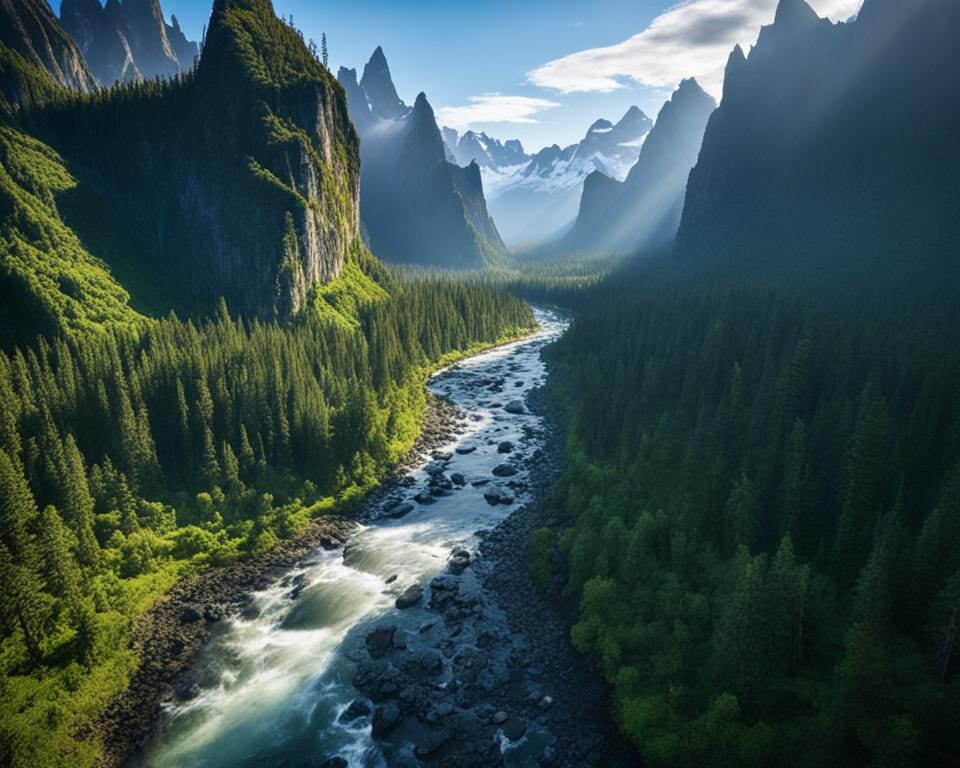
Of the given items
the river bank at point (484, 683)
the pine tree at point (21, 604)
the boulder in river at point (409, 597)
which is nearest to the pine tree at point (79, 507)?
the pine tree at point (21, 604)

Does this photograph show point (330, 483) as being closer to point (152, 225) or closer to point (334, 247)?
point (334, 247)

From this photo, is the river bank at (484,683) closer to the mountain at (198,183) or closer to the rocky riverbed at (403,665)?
the rocky riverbed at (403,665)

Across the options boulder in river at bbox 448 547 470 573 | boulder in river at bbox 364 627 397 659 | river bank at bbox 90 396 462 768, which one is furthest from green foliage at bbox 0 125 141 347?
boulder in river at bbox 364 627 397 659

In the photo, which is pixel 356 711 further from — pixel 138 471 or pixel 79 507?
pixel 138 471

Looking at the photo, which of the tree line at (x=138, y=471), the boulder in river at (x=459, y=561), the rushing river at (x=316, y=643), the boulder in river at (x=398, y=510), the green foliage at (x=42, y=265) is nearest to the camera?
the rushing river at (x=316, y=643)

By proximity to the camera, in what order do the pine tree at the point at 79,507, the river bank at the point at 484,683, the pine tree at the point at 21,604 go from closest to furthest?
the river bank at the point at 484,683
the pine tree at the point at 21,604
the pine tree at the point at 79,507

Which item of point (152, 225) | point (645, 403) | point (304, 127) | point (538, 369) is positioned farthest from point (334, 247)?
point (645, 403)
